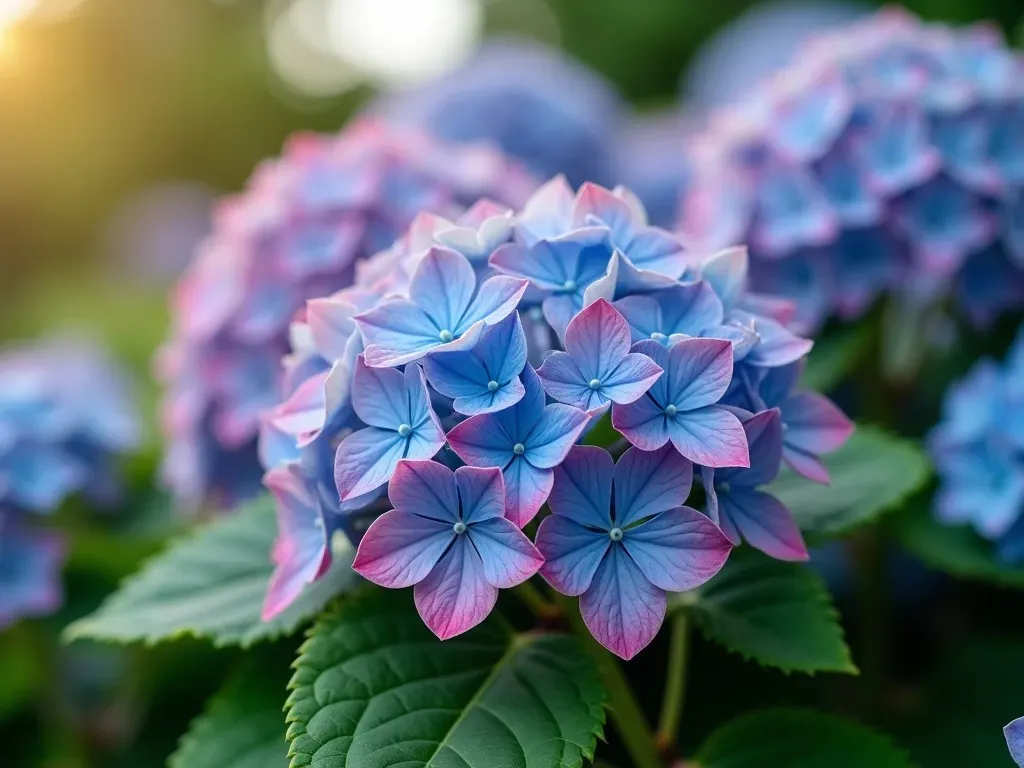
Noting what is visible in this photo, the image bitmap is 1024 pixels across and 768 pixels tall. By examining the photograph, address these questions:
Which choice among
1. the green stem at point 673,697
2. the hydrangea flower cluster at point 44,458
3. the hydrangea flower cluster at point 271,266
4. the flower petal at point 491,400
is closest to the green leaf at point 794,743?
the green stem at point 673,697

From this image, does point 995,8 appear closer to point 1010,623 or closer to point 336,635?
point 1010,623

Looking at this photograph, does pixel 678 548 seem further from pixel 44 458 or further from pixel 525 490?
pixel 44 458


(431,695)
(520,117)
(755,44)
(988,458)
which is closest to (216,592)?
(431,695)

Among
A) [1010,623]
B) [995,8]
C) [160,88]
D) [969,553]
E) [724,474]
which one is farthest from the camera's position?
[160,88]

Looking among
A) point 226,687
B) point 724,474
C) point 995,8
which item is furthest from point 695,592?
point 995,8

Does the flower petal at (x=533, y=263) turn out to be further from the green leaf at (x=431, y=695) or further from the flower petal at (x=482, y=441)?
the green leaf at (x=431, y=695)

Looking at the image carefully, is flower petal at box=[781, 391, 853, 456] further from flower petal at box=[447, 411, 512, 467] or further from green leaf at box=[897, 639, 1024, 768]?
green leaf at box=[897, 639, 1024, 768]

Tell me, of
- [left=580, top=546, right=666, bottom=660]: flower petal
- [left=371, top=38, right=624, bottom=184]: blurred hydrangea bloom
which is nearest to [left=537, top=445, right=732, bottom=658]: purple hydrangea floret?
[left=580, top=546, right=666, bottom=660]: flower petal
